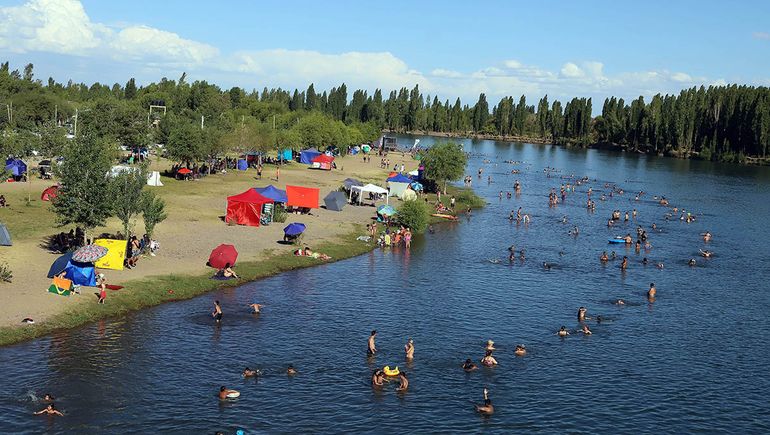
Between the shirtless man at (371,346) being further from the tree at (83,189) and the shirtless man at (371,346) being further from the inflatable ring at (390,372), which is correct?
the tree at (83,189)

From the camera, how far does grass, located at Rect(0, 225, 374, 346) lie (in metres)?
33.9

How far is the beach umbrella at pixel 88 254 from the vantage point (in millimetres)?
38812

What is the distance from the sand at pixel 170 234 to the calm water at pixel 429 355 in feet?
12.2

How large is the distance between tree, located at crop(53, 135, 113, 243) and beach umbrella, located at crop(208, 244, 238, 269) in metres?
6.67

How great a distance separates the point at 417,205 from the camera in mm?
66312

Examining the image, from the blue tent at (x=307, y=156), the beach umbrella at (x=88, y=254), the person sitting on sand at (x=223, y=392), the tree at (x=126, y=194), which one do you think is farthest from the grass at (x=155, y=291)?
the blue tent at (x=307, y=156)

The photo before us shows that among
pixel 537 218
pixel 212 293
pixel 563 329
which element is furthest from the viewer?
pixel 537 218

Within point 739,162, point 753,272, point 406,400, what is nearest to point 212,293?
point 406,400

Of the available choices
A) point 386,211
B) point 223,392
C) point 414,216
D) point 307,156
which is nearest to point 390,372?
point 223,392

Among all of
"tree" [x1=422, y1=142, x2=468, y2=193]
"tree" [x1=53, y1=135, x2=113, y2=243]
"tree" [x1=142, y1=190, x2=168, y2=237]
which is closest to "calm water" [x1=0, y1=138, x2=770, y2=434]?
"tree" [x1=53, y1=135, x2=113, y2=243]

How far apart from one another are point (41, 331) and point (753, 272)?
2006 inches

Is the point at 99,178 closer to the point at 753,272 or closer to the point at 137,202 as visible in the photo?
the point at 137,202


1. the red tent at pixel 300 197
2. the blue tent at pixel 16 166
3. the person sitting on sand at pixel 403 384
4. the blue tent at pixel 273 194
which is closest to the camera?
the person sitting on sand at pixel 403 384

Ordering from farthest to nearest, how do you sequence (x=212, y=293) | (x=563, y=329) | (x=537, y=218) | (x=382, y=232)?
(x=537, y=218) → (x=382, y=232) → (x=212, y=293) → (x=563, y=329)
